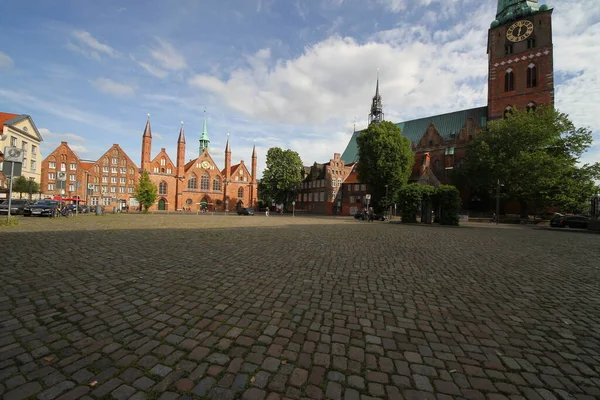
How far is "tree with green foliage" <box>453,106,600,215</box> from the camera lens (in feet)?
110

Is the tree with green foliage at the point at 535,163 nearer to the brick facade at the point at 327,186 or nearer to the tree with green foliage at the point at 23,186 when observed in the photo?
the brick facade at the point at 327,186

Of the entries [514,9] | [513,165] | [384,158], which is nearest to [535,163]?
[513,165]

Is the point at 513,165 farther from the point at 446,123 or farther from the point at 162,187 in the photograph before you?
the point at 162,187

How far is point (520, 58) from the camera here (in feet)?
160

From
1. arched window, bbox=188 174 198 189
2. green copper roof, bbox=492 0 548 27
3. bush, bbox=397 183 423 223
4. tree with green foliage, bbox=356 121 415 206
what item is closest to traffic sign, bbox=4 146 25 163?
bush, bbox=397 183 423 223

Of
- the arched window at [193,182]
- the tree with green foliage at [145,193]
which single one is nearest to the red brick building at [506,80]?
the tree with green foliage at [145,193]

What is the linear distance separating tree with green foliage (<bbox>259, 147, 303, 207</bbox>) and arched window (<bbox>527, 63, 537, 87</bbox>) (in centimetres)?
4363

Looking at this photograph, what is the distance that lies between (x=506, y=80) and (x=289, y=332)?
6438 cm

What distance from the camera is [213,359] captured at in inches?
102

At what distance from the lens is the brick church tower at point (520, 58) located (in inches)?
1834

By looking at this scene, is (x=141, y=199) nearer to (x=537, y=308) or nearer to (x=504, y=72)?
(x=537, y=308)

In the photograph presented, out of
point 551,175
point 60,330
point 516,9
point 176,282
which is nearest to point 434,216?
point 551,175

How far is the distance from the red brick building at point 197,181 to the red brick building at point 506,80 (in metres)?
41.3

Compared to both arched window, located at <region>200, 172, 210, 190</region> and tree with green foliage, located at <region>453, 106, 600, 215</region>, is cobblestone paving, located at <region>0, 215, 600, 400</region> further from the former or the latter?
arched window, located at <region>200, 172, 210, 190</region>
